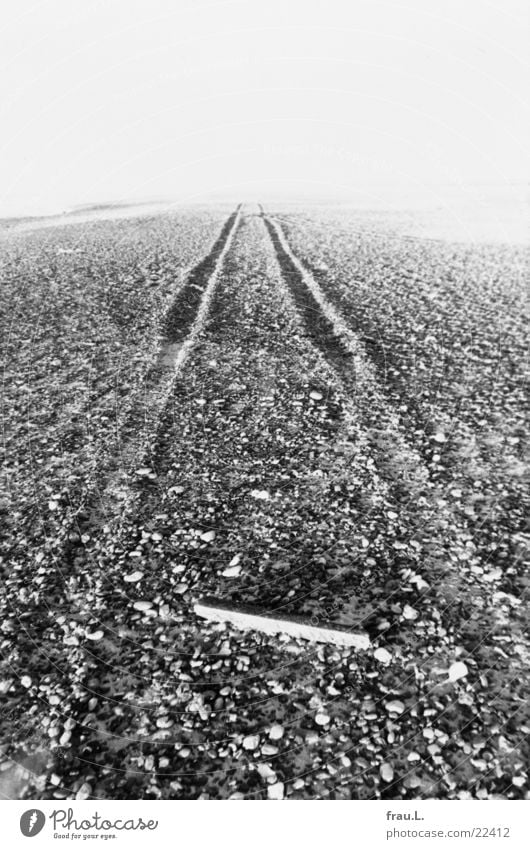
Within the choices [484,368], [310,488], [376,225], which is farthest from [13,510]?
[376,225]

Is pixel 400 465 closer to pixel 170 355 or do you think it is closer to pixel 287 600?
pixel 287 600

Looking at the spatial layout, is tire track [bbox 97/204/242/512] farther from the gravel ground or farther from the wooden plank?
the wooden plank

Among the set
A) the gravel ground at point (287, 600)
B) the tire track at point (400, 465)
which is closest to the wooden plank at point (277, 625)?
the gravel ground at point (287, 600)
